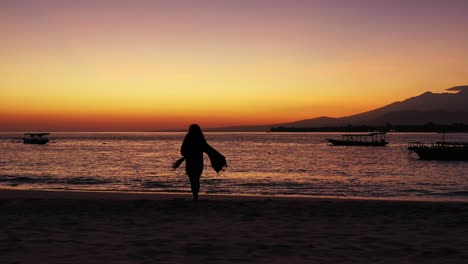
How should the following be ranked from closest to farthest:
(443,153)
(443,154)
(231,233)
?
1. (231,233)
2. (443,154)
3. (443,153)

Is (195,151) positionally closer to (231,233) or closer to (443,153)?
(231,233)

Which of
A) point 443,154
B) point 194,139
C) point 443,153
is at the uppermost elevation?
point 194,139

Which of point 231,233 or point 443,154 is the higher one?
point 231,233

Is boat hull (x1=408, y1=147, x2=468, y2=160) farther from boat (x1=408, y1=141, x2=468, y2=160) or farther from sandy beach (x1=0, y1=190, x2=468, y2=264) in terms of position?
sandy beach (x1=0, y1=190, x2=468, y2=264)

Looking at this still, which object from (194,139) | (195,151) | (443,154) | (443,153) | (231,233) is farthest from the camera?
(443,153)

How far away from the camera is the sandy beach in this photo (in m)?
6.48

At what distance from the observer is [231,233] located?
824 centimetres

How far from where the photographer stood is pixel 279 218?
33.3ft


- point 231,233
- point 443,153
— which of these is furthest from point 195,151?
point 443,153

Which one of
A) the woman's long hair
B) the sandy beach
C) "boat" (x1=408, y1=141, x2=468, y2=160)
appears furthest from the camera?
"boat" (x1=408, y1=141, x2=468, y2=160)

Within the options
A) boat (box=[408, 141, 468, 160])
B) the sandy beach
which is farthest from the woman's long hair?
boat (box=[408, 141, 468, 160])

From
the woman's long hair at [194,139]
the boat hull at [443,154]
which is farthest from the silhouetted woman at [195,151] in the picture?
the boat hull at [443,154]

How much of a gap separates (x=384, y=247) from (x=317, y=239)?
3.65ft

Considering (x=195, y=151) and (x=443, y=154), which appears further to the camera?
(x=443, y=154)
